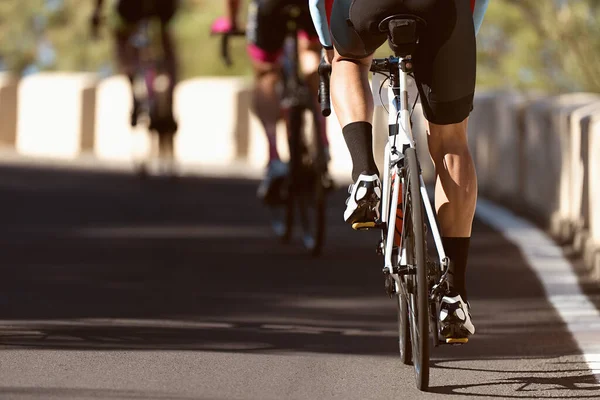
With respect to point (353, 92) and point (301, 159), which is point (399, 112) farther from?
point (301, 159)

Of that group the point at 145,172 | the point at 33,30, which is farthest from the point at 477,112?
the point at 33,30

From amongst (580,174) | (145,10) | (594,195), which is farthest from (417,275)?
(145,10)

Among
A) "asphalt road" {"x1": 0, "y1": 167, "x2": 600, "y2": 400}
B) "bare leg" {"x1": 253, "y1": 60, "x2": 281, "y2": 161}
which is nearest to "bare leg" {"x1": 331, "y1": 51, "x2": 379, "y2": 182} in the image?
"asphalt road" {"x1": 0, "y1": 167, "x2": 600, "y2": 400}

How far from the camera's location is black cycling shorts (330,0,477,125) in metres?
6.14

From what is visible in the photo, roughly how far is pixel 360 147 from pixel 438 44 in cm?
47

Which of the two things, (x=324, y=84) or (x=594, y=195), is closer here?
(x=324, y=84)

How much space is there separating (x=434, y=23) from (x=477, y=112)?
1105 cm

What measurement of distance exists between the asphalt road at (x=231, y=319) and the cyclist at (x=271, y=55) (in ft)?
2.13

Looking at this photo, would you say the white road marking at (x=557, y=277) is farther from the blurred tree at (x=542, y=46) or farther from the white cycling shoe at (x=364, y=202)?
the blurred tree at (x=542, y=46)

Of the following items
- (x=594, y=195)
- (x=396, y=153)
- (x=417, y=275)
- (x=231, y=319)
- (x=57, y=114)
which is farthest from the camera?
(x=57, y=114)

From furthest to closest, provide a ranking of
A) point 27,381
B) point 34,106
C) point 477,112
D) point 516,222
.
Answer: point 34,106, point 477,112, point 516,222, point 27,381

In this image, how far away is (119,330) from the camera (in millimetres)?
7367

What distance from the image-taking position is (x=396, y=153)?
627 cm

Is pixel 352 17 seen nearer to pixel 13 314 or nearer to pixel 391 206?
pixel 391 206
